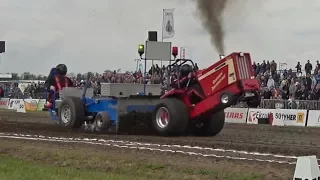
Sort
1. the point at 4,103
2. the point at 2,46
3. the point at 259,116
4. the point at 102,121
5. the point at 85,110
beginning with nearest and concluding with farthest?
the point at 102,121
the point at 85,110
the point at 259,116
the point at 2,46
the point at 4,103

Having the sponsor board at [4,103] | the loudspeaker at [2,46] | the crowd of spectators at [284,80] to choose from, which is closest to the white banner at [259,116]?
the crowd of spectators at [284,80]

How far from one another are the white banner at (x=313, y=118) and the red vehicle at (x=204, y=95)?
822cm

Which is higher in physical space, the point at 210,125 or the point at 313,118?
the point at 313,118

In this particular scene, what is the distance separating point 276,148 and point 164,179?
388 centimetres

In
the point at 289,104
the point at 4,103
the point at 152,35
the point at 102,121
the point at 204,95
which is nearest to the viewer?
the point at 204,95

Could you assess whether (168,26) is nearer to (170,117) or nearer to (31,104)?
(170,117)

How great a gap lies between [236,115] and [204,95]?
456 inches

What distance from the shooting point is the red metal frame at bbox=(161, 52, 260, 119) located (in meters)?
13.5

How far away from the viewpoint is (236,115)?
84.3ft

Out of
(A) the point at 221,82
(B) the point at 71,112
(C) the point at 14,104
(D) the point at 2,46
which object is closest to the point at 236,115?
(B) the point at 71,112

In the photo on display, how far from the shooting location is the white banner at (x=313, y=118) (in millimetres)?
22469

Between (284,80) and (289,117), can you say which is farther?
(284,80)

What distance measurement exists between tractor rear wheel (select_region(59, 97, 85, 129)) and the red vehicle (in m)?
2.42

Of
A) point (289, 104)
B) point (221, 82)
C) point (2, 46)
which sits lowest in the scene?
point (289, 104)
